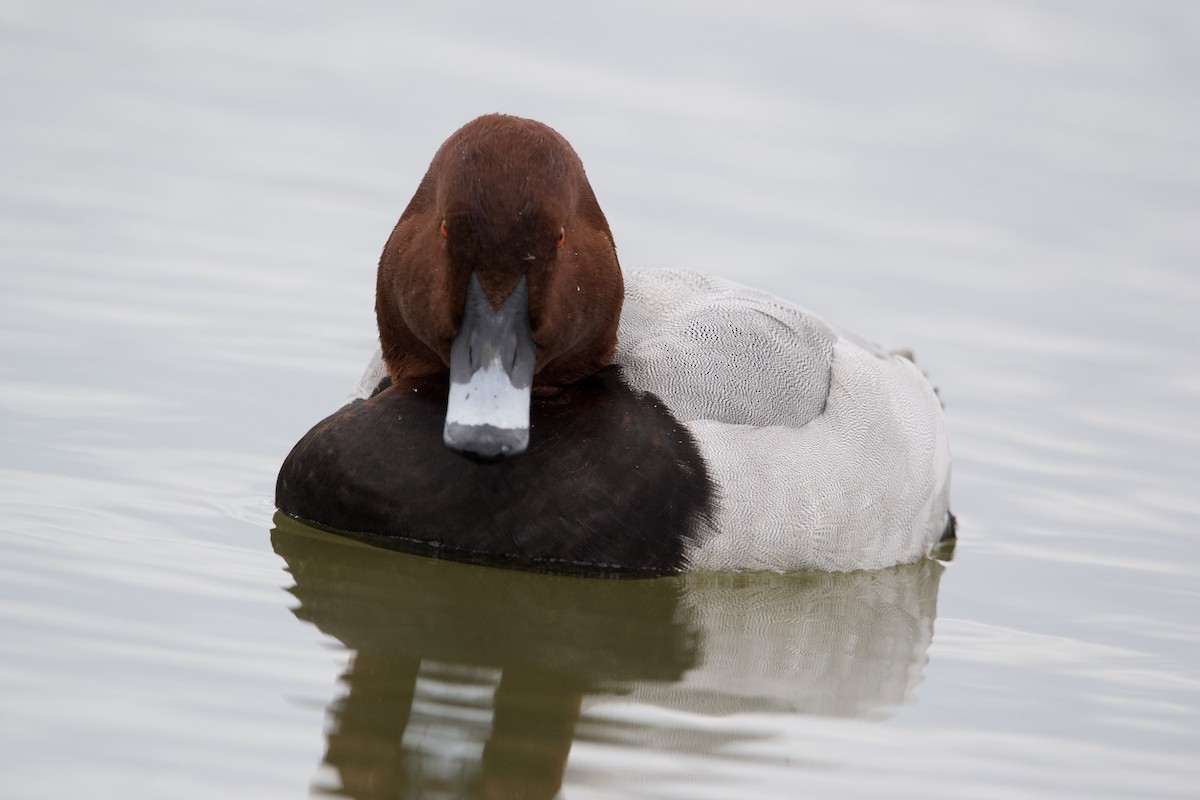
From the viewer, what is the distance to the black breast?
6.00 metres

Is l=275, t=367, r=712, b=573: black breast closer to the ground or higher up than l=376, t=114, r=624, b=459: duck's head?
closer to the ground

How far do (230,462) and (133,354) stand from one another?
1140mm

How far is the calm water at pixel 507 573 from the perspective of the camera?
468 cm

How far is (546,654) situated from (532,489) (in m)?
0.81

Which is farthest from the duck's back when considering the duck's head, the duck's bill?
the duck's bill

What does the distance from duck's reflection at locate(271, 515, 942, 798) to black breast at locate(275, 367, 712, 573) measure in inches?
3.4

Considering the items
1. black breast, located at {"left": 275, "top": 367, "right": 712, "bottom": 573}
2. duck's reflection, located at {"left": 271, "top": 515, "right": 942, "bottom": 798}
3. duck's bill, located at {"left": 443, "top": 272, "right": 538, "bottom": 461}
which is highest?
duck's bill, located at {"left": 443, "top": 272, "right": 538, "bottom": 461}

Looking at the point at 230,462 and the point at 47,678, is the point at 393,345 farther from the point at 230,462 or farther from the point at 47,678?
the point at 47,678

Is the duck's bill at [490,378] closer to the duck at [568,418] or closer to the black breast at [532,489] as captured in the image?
the duck at [568,418]

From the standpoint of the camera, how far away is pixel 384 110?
37.9 ft

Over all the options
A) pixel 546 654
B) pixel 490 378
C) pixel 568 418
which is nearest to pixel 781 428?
pixel 568 418

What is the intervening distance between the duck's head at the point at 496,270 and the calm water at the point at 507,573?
0.63 m

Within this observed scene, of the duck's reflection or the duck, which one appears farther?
the duck

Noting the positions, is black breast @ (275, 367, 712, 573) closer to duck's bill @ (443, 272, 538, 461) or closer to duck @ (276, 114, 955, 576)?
duck @ (276, 114, 955, 576)
